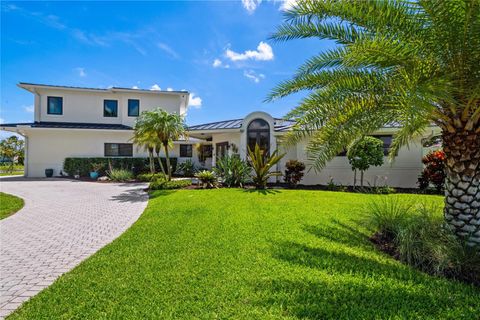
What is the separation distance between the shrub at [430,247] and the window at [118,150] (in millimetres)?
23726

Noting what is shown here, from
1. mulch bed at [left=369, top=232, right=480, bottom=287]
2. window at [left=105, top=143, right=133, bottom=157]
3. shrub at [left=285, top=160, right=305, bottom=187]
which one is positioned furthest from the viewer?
window at [left=105, top=143, right=133, bottom=157]

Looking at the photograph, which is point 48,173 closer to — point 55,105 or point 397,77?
point 55,105

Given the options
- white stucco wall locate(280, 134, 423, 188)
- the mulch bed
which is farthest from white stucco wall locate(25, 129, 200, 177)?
the mulch bed

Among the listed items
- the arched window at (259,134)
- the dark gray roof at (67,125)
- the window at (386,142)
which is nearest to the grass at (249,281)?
Result: the arched window at (259,134)

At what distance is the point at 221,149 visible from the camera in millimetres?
21078

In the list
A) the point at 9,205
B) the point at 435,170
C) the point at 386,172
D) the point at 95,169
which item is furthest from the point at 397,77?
the point at 95,169

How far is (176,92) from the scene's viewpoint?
26531mm

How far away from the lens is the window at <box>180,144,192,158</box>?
26.9 metres

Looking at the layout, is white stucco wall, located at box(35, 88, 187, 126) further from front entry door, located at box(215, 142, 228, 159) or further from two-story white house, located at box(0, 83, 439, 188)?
front entry door, located at box(215, 142, 228, 159)

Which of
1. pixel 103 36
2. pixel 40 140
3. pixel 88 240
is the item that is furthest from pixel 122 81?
pixel 88 240

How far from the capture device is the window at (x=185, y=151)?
26931mm

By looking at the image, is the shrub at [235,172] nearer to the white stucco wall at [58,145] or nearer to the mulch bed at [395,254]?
the mulch bed at [395,254]

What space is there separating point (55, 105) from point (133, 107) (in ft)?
23.4

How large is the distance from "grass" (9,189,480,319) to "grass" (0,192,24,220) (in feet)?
20.0
